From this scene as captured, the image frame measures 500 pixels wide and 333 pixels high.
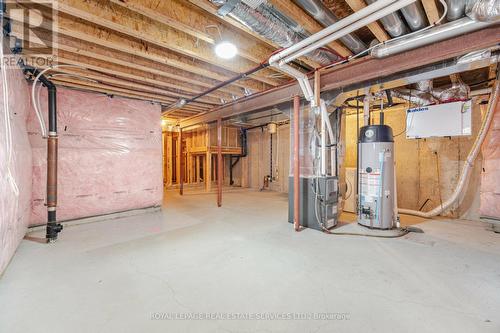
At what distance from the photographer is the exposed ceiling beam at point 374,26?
1767mm

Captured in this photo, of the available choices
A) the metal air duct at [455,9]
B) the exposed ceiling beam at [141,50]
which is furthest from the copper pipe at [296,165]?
the metal air duct at [455,9]

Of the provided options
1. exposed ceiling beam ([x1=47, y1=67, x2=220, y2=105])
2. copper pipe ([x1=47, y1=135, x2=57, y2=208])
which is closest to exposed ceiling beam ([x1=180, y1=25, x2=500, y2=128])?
exposed ceiling beam ([x1=47, y1=67, x2=220, y2=105])

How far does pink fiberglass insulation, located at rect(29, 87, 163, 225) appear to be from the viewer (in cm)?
351

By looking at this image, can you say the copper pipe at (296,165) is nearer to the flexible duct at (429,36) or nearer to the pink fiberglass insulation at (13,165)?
the flexible duct at (429,36)

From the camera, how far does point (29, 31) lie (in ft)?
7.21

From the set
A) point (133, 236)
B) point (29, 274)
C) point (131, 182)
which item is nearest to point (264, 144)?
point (131, 182)

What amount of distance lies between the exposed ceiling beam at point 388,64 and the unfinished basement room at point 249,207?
0.02 m

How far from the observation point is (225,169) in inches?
370

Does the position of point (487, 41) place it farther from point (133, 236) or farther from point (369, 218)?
point (133, 236)

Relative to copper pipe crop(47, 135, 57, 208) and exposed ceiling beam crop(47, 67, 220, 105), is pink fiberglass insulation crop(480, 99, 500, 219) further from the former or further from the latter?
copper pipe crop(47, 135, 57, 208)

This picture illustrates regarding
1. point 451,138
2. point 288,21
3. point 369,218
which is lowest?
point 369,218

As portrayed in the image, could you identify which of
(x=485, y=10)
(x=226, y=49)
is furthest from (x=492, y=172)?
(x=226, y=49)

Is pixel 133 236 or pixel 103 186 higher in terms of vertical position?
pixel 103 186

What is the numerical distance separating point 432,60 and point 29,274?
13.9 ft
